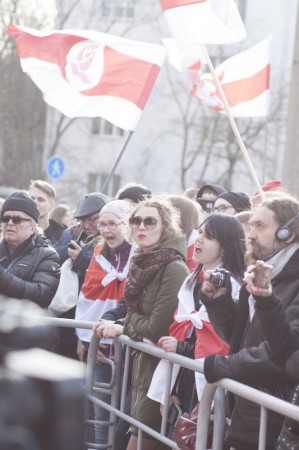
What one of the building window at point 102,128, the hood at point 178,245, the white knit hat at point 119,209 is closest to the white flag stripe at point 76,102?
the white knit hat at point 119,209

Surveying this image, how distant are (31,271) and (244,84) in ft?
12.2

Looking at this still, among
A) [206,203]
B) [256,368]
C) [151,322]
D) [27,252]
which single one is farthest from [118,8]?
[256,368]

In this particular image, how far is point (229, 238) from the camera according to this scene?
511 cm

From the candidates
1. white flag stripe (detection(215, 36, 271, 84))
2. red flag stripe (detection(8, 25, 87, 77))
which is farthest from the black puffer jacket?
white flag stripe (detection(215, 36, 271, 84))

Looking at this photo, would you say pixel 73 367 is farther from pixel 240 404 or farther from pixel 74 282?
pixel 74 282

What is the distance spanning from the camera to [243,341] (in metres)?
4.39

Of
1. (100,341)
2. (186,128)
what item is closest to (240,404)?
(100,341)

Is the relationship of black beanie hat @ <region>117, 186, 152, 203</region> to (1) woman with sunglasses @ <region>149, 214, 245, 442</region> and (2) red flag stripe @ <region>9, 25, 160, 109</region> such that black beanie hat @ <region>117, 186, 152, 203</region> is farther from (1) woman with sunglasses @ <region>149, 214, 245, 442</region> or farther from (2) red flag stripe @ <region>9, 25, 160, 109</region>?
(1) woman with sunglasses @ <region>149, 214, 245, 442</region>

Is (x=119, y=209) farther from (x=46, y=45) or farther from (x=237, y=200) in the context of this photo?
(x=46, y=45)

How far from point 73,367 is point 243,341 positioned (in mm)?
3196

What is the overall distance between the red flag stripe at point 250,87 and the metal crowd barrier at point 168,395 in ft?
14.4

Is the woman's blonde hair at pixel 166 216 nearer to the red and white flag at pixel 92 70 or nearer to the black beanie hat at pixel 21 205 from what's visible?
the black beanie hat at pixel 21 205

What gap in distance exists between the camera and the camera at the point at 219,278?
4.48 metres

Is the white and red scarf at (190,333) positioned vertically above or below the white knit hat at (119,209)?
below
